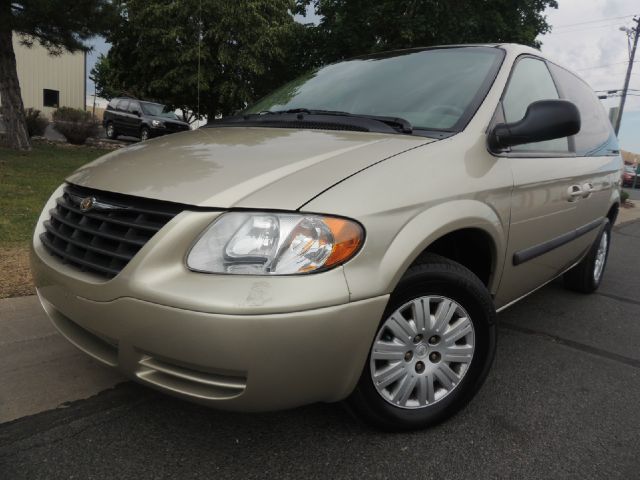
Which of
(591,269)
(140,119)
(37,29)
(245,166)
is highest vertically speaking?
(37,29)

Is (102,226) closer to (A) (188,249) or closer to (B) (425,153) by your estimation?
(A) (188,249)

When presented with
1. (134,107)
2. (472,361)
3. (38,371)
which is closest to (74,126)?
(134,107)

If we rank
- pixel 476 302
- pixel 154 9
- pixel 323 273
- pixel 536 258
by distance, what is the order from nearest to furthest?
pixel 323 273
pixel 476 302
pixel 536 258
pixel 154 9

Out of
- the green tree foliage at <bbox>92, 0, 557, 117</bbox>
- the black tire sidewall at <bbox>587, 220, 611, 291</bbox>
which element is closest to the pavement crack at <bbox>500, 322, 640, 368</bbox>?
the black tire sidewall at <bbox>587, 220, 611, 291</bbox>

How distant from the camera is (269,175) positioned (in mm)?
1840

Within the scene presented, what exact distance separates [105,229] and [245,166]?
55 cm

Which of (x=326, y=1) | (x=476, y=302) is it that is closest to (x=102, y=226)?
(x=476, y=302)

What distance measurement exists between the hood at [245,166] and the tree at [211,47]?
14.3m

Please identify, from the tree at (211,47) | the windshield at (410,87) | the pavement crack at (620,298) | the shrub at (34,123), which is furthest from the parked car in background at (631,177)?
the windshield at (410,87)

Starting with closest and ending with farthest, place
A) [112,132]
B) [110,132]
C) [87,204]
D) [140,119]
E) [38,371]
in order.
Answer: [87,204] → [38,371] → [140,119] → [112,132] → [110,132]

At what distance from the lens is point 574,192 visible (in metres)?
3.04

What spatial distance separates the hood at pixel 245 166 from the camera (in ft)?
5.74

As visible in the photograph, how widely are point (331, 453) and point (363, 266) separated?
0.76 meters

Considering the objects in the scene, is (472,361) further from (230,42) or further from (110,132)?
(110,132)
